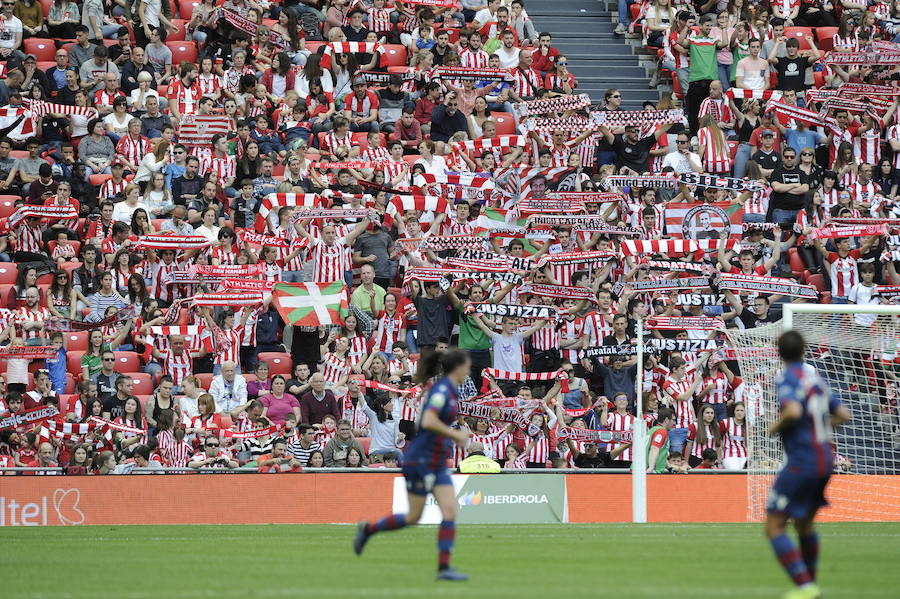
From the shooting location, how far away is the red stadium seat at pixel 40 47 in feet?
87.5

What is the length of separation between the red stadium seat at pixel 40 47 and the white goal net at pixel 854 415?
1524 cm

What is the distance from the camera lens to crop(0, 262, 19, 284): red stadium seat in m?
22.1

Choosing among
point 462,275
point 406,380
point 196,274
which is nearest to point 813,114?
point 462,275

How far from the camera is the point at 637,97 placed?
2970 centimetres

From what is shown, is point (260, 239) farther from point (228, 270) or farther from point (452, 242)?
point (452, 242)

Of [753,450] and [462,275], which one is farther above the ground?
[462,275]

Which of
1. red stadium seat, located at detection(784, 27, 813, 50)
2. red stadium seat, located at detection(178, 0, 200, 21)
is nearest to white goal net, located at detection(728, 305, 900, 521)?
red stadium seat, located at detection(784, 27, 813, 50)

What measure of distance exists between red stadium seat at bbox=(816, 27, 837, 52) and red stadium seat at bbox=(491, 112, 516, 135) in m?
7.47

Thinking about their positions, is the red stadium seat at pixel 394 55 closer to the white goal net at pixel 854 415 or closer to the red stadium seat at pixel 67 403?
the red stadium seat at pixel 67 403

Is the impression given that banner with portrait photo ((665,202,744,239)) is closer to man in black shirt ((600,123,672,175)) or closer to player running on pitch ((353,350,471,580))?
man in black shirt ((600,123,672,175))

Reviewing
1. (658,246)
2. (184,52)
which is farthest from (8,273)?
(658,246)

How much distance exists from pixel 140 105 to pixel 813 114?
12355mm

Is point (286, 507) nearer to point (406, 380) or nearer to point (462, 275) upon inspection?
point (406, 380)

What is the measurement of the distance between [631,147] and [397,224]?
4.94 meters
